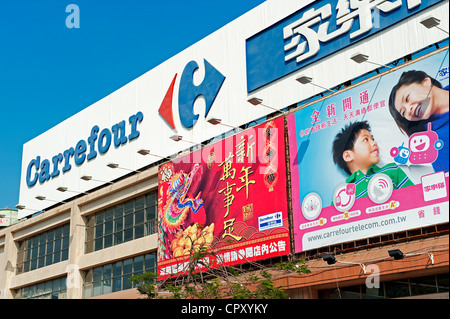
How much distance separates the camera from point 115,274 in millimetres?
30734

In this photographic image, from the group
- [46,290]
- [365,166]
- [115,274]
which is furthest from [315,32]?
[46,290]

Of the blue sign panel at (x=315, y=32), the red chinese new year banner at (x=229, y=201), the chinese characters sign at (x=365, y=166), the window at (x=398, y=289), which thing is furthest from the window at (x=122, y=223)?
the window at (x=398, y=289)

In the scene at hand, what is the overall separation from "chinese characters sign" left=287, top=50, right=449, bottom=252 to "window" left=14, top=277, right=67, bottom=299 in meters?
16.3

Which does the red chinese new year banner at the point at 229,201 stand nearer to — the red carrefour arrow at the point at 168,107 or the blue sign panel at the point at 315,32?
the red carrefour arrow at the point at 168,107

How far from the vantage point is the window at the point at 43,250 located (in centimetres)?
3478

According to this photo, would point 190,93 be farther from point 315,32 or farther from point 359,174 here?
point 359,174

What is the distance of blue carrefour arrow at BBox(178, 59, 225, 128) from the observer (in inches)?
1084

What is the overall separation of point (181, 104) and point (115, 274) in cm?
873

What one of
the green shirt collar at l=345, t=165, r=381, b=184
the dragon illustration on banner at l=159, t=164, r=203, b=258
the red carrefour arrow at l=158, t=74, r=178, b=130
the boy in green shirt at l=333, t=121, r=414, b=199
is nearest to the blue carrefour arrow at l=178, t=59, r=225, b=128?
the red carrefour arrow at l=158, t=74, r=178, b=130

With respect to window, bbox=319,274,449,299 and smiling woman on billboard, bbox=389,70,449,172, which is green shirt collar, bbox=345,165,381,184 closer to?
smiling woman on billboard, bbox=389,70,449,172

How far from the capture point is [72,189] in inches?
1375

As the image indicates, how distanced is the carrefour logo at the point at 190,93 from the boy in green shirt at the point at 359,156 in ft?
24.5
